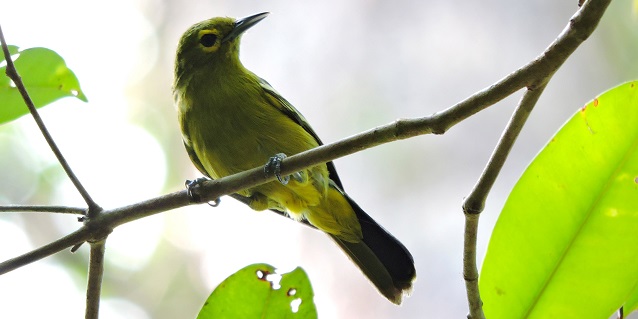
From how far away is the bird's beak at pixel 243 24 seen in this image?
3.34m

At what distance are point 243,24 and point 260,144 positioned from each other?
675mm

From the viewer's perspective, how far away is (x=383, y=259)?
3.26 meters

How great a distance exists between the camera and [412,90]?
558 centimetres

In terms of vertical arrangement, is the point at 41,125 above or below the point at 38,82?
below

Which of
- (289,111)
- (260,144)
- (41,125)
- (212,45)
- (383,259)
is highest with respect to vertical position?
(212,45)

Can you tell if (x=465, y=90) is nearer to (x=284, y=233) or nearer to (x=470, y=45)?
(x=470, y=45)

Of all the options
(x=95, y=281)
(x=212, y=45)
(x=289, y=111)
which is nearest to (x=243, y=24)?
(x=212, y=45)

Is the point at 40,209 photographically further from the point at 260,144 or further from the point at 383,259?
the point at 383,259

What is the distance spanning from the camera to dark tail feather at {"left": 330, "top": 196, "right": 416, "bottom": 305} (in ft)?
10.5

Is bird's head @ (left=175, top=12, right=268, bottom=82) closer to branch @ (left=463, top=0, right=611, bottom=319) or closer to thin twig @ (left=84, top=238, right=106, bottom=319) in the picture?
thin twig @ (left=84, top=238, right=106, bottom=319)

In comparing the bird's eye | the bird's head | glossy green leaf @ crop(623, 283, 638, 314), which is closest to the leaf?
glossy green leaf @ crop(623, 283, 638, 314)

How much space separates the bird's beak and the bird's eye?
51 mm

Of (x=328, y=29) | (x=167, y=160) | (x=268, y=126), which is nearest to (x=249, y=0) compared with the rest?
(x=328, y=29)

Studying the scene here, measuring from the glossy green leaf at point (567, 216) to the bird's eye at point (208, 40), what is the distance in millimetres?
2013
